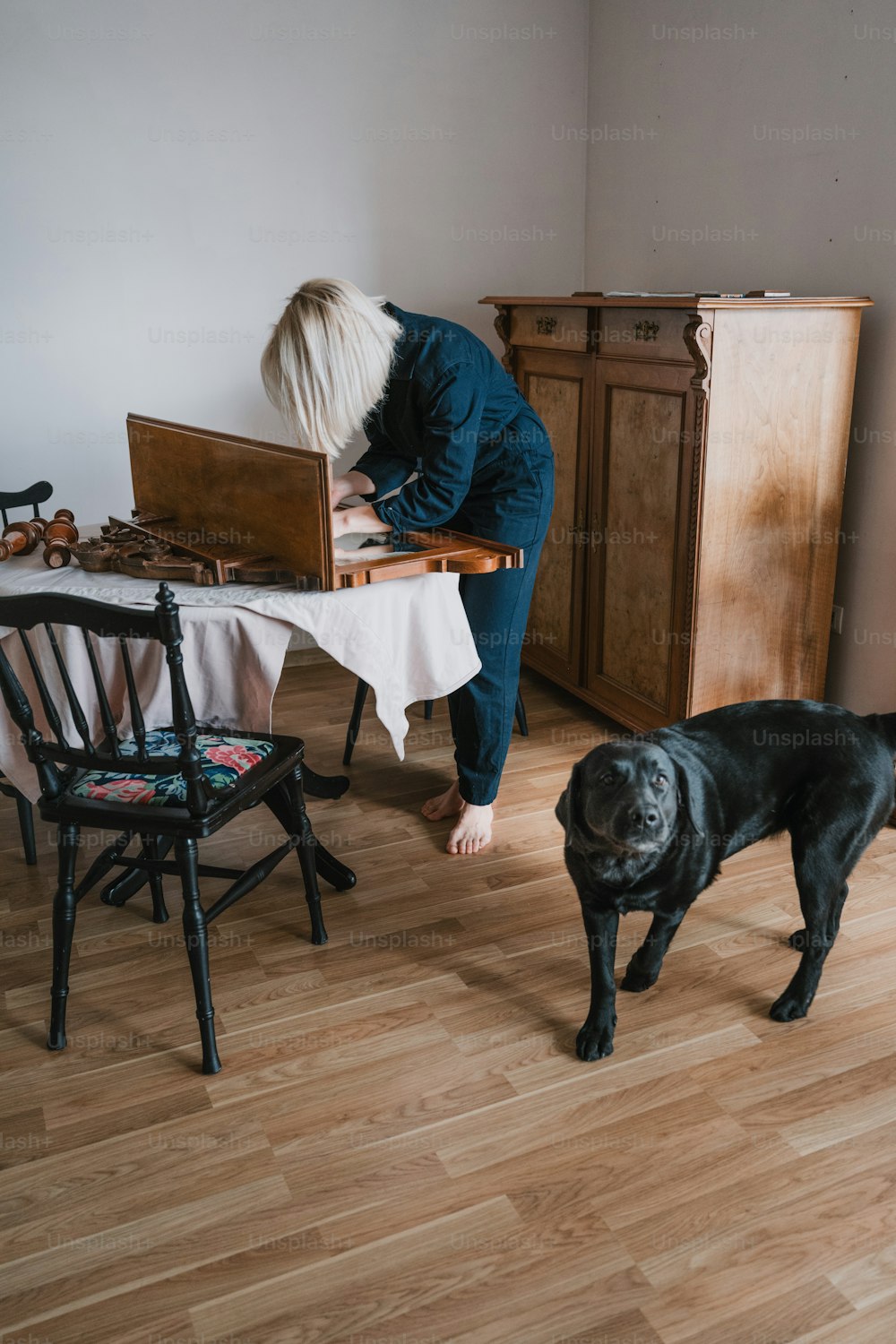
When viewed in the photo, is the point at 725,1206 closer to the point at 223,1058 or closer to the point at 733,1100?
the point at 733,1100

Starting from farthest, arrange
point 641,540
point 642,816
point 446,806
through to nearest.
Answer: point 641,540
point 446,806
point 642,816

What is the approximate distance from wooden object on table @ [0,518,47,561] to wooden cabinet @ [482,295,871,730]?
163 centimetres

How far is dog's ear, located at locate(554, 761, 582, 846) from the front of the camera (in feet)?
5.80

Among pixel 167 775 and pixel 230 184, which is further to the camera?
pixel 230 184

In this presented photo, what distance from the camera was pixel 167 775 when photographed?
1.85m

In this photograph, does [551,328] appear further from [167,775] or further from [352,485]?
[167,775]

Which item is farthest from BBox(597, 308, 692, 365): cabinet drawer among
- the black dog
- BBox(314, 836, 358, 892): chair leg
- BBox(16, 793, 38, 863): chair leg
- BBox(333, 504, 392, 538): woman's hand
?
BBox(16, 793, 38, 863): chair leg

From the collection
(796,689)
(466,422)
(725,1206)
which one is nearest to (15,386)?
(466,422)

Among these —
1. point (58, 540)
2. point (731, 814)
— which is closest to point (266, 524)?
point (58, 540)

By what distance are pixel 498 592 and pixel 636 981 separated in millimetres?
955

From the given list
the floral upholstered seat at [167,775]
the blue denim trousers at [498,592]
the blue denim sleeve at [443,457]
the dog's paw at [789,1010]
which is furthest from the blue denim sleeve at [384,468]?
the dog's paw at [789,1010]

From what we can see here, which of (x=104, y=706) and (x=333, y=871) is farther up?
(x=104, y=706)

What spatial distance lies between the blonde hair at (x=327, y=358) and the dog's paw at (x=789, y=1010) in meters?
1.44

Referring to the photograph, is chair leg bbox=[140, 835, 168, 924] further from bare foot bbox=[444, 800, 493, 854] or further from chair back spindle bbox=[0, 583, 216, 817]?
bare foot bbox=[444, 800, 493, 854]
